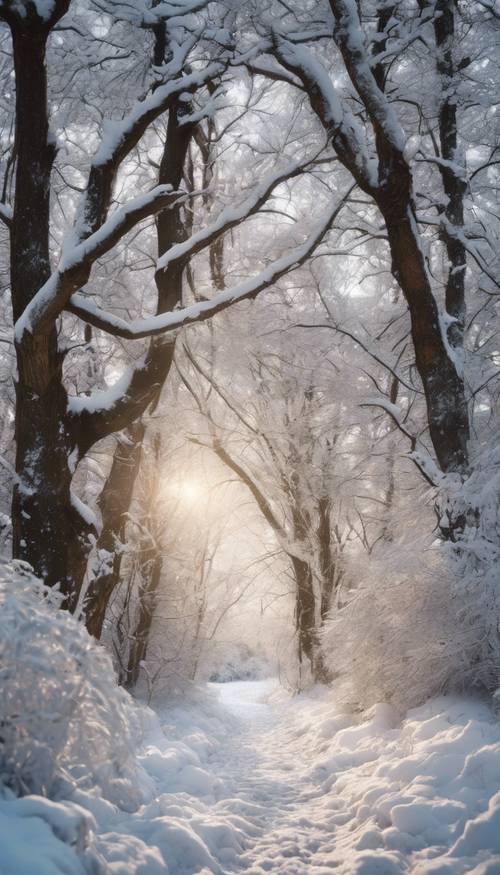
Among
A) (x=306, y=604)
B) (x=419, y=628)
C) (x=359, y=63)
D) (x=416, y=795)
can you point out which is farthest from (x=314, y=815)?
(x=306, y=604)

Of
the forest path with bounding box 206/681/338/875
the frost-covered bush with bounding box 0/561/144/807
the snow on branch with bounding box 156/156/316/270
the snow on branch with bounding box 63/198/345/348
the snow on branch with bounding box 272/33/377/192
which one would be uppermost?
the snow on branch with bounding box 272/33/377/192

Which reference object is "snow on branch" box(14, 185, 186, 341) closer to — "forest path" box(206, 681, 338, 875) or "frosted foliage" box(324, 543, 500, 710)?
"frosted foliage" box(324, 543, 500, 710)

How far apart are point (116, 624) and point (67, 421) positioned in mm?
6715

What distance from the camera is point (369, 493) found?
12648 mm

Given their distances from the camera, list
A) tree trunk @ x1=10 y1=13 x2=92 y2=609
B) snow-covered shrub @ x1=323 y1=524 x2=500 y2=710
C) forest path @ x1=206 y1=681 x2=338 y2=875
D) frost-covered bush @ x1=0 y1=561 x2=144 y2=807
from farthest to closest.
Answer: tree trunk @ x1=10 y1=13 x2=92 y2=609, snow-covered shrub @ x1=323 y1=524 x2=500 y2=710, forest path @ x1=206 y1=681 x2=338 y2=875, frost-covered bush @ x1=0 y1=561 x2=144 y2=807

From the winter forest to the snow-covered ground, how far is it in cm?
2

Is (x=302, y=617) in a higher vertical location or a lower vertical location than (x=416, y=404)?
lower

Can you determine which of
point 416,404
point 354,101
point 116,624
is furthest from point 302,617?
point 354,101

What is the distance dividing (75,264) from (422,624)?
4.38 meters

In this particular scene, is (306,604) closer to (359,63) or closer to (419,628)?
(419,628)

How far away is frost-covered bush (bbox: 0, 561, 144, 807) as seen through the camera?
2355mm

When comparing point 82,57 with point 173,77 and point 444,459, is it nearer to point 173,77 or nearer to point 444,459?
point 173,77

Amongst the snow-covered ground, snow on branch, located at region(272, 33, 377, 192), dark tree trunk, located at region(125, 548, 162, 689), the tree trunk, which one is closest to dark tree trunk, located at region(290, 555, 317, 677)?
dark tree trunk, located at region(125, 548, 162, 689)

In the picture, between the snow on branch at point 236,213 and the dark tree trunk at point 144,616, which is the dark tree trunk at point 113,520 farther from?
the dark tree trunk at point 144,616
